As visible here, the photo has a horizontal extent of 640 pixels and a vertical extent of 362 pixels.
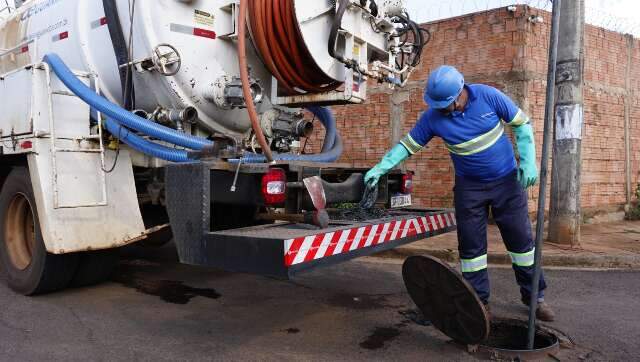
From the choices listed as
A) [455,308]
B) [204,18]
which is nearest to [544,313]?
[455,308]

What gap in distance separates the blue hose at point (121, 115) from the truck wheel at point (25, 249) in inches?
34.9

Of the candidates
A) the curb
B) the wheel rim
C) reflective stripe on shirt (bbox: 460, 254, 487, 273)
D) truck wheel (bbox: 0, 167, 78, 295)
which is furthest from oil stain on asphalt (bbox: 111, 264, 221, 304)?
the curb

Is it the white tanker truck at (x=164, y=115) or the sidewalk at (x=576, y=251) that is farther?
the sidewalk at (x=576, y=251)

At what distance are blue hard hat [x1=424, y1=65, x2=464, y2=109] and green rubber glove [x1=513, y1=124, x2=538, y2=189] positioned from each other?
545 mm

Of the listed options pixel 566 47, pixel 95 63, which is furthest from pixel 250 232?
pixel 566 47

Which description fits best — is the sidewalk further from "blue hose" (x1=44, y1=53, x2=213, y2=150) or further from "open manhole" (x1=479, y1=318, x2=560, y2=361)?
"blue hose" (x1=44, y1=53, x2=213, y2=150)

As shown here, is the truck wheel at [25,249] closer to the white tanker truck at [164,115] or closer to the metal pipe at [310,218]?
the white tanker truck at [164,115]

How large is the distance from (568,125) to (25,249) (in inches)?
234

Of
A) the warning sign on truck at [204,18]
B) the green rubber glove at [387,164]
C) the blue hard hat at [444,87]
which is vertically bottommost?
the green rubber glove at [387,164]

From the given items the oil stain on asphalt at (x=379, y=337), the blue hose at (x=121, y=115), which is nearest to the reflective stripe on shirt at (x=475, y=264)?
the oil stain on asphalt at (x=379, y=337)

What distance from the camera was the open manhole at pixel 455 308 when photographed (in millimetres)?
3117

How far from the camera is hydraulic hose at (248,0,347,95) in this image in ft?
12.8

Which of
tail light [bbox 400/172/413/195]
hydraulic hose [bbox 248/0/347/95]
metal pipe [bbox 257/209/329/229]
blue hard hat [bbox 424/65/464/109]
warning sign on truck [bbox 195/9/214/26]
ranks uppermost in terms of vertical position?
warning sign on truck [bbox 195/9/214/26]

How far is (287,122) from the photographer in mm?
4781
